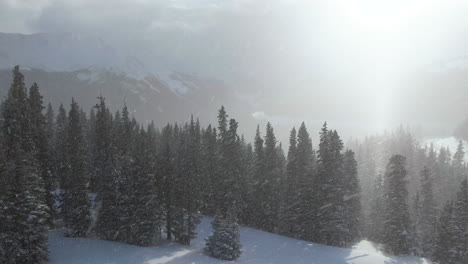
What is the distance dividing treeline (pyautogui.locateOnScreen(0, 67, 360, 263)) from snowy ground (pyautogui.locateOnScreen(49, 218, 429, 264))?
256cm

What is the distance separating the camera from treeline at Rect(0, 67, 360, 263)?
41119mm

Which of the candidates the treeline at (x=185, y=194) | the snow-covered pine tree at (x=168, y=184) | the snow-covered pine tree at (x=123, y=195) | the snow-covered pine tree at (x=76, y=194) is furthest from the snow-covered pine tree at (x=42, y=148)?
the snow-covered pine tree at (x=168, y=184)

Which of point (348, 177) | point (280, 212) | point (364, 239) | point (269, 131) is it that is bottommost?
point (364, 239)

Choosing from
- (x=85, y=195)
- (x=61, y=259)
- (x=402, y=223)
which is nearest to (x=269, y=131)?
(x=402, y=223)

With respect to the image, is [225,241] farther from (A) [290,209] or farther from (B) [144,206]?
(A) [290,209]

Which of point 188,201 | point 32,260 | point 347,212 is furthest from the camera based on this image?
point 347,212

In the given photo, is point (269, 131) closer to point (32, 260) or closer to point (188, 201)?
point (188, 201)

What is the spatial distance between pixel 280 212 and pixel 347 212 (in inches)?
459

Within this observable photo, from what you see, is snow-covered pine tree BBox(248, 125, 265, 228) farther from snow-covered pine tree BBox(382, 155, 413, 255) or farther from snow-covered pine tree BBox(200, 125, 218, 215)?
snow-covered pine tree BBox(382, 155, 413, 255)

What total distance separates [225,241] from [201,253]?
3.74 meters

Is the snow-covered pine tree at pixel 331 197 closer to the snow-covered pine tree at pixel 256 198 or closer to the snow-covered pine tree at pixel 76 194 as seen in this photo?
the snow-covered pine tree at pixel 256 198

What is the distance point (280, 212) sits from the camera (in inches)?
2980

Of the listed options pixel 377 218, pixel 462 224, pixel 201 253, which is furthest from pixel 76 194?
pixel 377 218

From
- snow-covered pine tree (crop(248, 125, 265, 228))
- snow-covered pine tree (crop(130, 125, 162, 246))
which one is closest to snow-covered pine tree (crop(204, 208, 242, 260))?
snow-covered pine tree (crop(130, 125, 162, 246))
